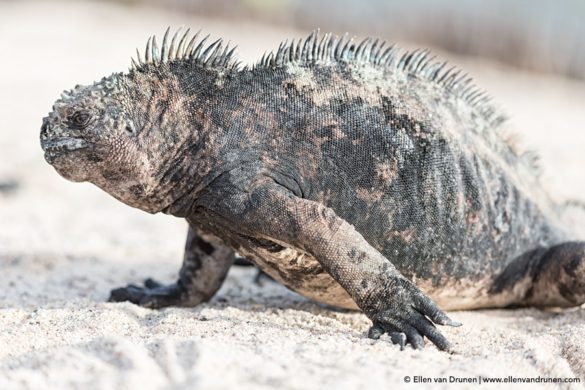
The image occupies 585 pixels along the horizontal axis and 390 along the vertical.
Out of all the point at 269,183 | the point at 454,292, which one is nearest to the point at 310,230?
the point at 269,183

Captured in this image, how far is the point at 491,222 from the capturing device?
6.12 m

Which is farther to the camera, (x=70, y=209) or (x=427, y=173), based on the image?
(x=70, y=209)

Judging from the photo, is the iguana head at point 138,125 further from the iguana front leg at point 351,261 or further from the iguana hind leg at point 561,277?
the iguana hind leg at point 561,277

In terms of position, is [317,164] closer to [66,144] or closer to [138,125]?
[138,125]

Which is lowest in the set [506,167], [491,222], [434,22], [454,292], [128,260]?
[128,260]

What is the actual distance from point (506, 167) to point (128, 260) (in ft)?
13.2

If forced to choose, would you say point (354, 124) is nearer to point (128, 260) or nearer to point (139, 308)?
point (139, 308)

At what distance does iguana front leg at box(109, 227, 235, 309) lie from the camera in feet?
21.5

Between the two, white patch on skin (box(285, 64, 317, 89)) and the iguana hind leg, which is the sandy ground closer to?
the iguana hind leg

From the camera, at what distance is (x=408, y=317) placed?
490cm

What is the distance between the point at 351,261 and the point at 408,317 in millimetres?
480

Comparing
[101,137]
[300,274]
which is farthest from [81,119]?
[300,274]

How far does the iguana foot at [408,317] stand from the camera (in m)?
4.83

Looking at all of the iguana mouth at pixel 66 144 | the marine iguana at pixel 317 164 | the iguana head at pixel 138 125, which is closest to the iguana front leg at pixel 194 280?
the marine iguana at pixel 317 164
